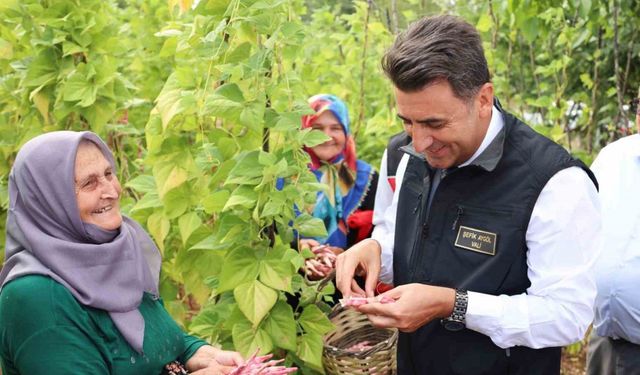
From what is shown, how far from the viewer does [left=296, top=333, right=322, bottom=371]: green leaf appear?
99.0 inches

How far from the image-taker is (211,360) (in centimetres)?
223

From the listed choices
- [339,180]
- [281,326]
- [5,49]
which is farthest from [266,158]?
[5,49]

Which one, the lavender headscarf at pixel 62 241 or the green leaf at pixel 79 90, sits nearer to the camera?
the lavender headscarf at pixel 62 241

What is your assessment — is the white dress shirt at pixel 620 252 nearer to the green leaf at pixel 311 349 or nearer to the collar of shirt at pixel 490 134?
the collar of shirt at pixel 490 134

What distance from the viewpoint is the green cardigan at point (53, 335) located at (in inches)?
71.7

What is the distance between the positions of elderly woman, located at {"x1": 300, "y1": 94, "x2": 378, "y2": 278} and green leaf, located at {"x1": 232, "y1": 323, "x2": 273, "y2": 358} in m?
1.28

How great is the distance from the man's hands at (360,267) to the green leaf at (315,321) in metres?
0.29

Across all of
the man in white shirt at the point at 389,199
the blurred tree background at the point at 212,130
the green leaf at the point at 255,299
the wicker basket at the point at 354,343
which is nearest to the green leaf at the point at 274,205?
the blurred tree background at the point at 212,130

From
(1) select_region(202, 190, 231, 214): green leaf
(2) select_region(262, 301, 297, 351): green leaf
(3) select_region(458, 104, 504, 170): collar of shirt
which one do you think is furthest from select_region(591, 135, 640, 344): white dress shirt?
(1) select_region(202, 190, 231, 214): green leaf

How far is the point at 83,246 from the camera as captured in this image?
1971 millimetres

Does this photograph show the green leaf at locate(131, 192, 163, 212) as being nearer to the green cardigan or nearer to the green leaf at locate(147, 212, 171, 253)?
the green leaf at locate(147, 212, 171, 253)

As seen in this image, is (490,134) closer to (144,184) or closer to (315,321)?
(315,321)

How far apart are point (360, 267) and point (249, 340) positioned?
47 cm

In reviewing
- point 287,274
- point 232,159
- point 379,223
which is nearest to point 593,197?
point 379,223
